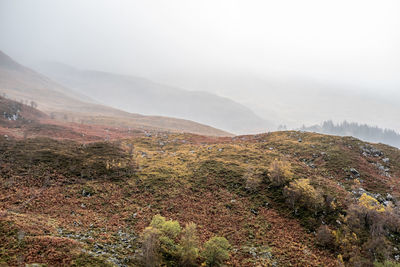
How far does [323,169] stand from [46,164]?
45.5 metres

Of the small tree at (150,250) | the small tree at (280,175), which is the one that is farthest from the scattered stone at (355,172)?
the small tree at (150,250)

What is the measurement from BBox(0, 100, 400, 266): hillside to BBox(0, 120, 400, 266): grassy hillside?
0.11 meters

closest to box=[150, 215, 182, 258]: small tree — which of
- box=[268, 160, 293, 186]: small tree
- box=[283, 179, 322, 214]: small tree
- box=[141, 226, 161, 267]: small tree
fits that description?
box=[141, 226, 161, 267]: small tree

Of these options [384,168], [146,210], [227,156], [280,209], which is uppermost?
[384,168]

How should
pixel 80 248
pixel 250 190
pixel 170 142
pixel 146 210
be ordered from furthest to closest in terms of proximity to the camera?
1. pixel 170 142
2. pixel 250 190
3. pixel 146 210
4. pixel 80 248

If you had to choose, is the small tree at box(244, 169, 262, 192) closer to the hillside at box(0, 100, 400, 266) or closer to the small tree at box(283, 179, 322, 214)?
the hillside at box(0, 100, 400, 266)

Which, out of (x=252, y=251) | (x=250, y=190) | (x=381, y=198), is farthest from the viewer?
(x=250, y=190)

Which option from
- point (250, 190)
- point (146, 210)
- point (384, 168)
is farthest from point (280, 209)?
point (384, 168)

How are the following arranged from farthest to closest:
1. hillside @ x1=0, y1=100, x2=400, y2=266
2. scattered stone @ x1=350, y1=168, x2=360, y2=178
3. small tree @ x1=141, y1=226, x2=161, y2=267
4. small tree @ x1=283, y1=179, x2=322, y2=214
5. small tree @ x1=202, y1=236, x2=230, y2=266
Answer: scattered stone @ x1=350, y1=168, x2=360, y2=178
small tree @ x1=283, y1=179, x2=322, y2=214
hillside @ x1=0, y1=100, x2=400, y2=266
small tree @ x1=202, y1=236, x2=230, y2=266
small tree @ x1=141, y1=226, x2=161, y2=267

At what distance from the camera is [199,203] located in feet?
89.5

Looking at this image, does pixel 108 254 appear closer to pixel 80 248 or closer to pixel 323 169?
pixel 80 248

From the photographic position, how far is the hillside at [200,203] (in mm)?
17438

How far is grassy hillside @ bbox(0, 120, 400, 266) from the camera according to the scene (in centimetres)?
1748

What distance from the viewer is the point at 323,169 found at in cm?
3738
